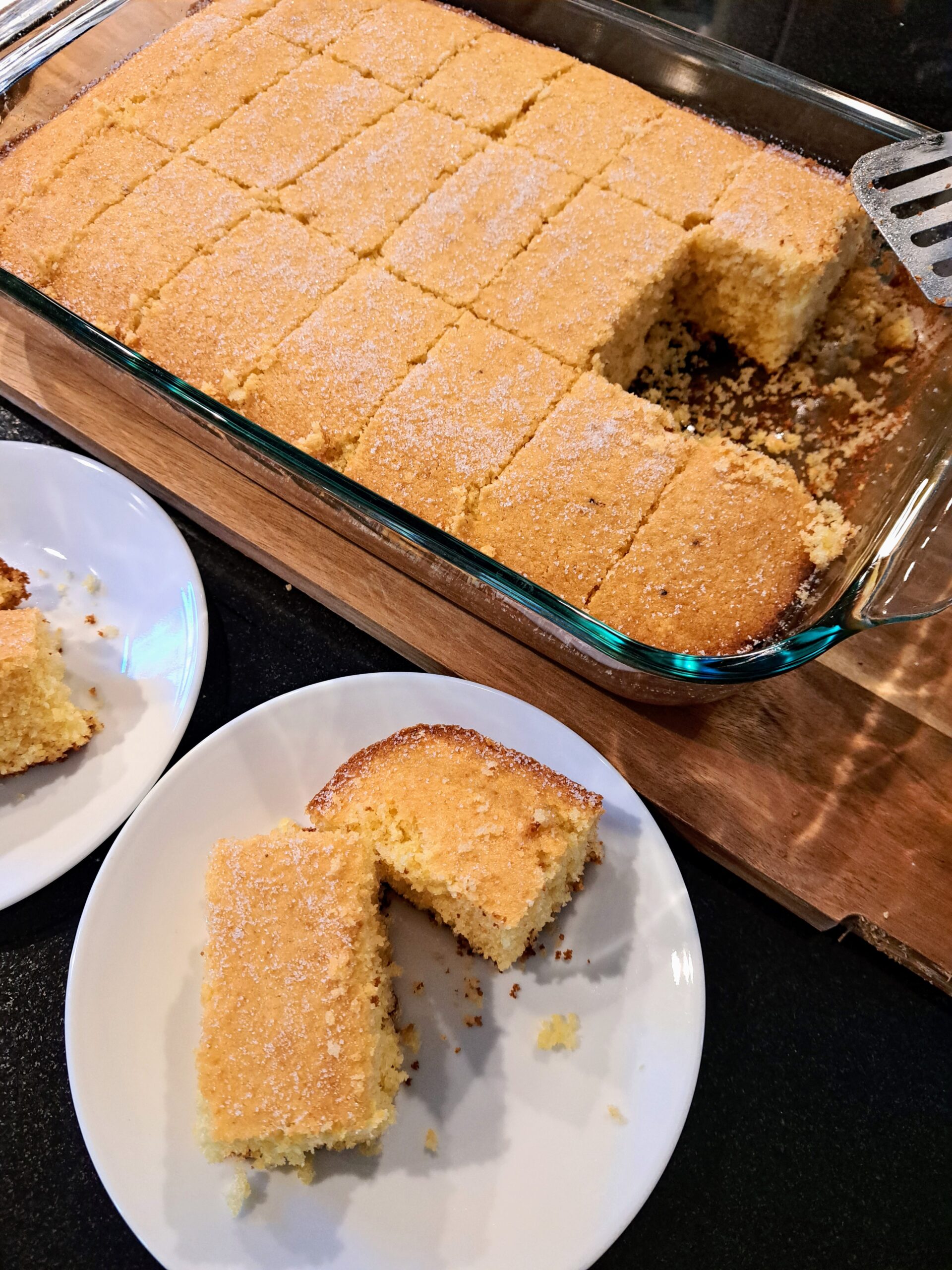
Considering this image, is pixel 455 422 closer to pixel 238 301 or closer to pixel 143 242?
pixel 238 301

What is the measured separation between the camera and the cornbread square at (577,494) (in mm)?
1564

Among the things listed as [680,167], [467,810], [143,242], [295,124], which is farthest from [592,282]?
[467,810]

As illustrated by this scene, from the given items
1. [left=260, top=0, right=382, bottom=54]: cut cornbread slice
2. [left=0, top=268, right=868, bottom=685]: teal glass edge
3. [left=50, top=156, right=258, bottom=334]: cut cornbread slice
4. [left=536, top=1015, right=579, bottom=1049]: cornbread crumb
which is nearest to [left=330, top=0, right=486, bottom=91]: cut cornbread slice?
[left=260, top=0, right=382, bottom=54]: cut cornbread slice

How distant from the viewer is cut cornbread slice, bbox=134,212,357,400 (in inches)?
68.3

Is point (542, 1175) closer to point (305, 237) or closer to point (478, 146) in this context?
point (305, 237)

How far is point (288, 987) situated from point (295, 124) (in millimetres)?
1792

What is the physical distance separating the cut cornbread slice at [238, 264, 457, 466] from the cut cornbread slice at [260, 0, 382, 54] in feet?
2.55

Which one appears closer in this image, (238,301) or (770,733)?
(770,733)

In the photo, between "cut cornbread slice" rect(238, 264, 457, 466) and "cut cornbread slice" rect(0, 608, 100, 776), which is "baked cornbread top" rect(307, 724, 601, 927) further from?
"cut cornbread slice" rect(238, 264, 457, 466)

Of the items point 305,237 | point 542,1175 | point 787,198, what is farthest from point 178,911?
point 787,198

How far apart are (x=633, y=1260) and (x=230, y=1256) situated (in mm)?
601

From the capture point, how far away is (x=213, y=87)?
6.64 ft

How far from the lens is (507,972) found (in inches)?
58.0

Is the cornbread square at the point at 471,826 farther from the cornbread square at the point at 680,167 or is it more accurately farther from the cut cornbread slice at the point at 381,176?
the cornbread square at the point at 680,167
